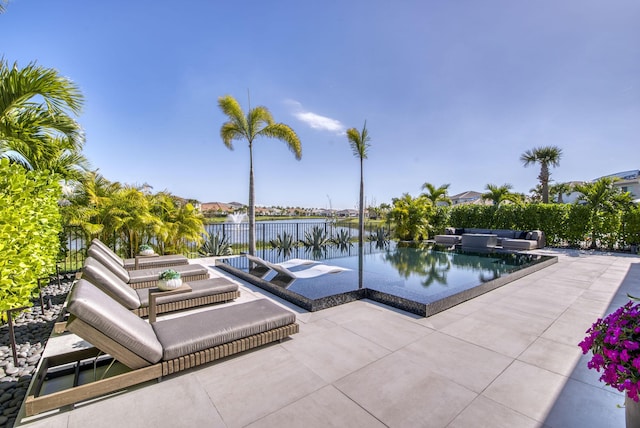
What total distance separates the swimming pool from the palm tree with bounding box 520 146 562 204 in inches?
561

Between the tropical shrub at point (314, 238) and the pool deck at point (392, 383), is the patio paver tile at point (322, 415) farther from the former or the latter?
the tropical shrub at point (314, 238)

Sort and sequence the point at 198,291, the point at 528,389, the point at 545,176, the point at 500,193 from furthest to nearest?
the point at 545,176, the point at 500,193, the point at 198,291, the point at 528,389

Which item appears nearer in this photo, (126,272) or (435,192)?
(126,272)

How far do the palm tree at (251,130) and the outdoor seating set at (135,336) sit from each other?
6.34 m

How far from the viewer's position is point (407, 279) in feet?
20.9

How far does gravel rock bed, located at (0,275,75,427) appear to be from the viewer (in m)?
2.30

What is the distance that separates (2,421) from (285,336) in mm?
2324

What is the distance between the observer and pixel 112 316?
7.48 feet

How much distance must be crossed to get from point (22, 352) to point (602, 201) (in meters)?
17.0

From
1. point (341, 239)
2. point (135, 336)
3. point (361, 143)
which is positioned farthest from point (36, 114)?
point (361, 143)

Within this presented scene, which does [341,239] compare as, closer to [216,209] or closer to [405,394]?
[216,209]

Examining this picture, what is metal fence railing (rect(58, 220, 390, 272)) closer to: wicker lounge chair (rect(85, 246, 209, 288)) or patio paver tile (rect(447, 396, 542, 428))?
wicker lounge chair (rect(85, 246, 209, 288))

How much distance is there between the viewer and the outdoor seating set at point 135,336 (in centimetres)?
208

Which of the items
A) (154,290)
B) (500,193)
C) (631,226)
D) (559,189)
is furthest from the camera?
(559,189)
